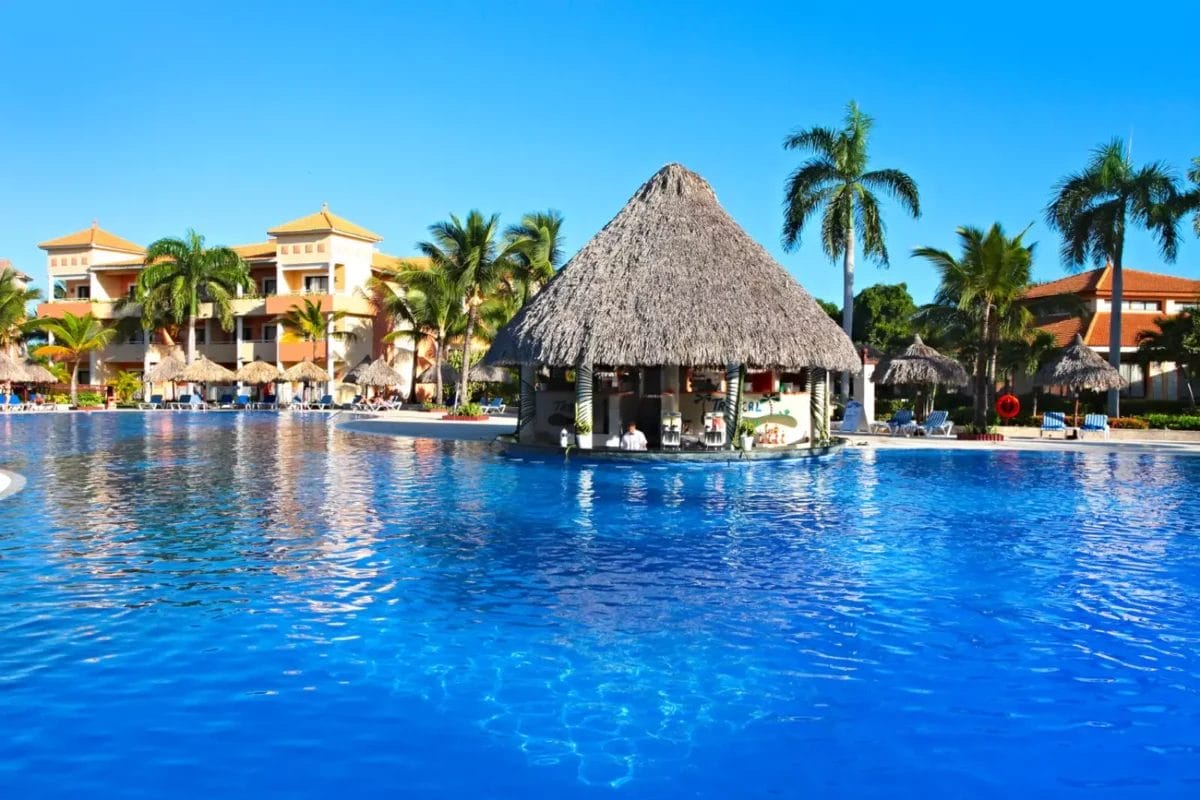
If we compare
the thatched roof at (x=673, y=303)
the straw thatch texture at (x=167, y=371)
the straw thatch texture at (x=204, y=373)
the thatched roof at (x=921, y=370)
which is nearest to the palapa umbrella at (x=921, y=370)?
the thatched roof at (x=921, y=370)

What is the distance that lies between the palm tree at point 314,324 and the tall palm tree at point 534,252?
9514mm

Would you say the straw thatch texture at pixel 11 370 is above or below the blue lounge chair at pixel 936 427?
above

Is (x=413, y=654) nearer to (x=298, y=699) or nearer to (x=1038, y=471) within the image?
(x=298, y=699)

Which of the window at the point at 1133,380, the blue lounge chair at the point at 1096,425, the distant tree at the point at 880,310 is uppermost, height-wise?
the distant tree at the point at 880,310

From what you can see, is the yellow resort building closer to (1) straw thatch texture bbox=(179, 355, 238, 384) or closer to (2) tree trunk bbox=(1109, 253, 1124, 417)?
(1) straw thatch texture bbox=(179, 355, 238, 384)

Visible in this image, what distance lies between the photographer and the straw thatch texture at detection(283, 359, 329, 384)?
44.5 m

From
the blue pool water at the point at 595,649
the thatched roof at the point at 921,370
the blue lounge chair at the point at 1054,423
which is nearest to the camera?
the blue pool water at the point at 595,649

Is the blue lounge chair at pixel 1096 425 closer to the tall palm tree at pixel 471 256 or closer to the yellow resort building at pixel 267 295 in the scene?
the tall palm tree at pixel 471 256

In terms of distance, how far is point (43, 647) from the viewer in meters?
6.40

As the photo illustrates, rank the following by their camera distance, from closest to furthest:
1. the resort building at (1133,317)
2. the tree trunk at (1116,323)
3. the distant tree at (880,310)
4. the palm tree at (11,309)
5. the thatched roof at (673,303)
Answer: the thatched roof at (673,303), the tree trunk at (1116,323), the resort building at (1133,317), the palm tree at (11,309), the distant tree at (880,310)

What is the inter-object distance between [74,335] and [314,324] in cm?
1276

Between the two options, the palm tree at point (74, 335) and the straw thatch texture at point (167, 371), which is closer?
the straw thatch texture at point (167, 371)

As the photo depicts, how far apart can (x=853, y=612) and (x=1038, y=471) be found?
12.1 m

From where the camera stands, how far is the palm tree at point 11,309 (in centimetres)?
4709
